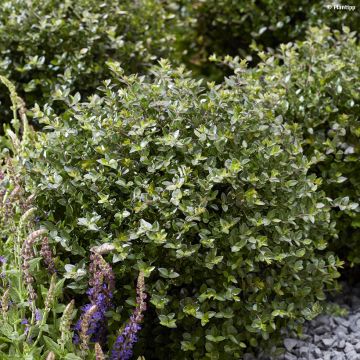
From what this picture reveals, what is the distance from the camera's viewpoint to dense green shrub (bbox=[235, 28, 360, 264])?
10.7ft

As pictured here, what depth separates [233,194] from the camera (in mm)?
2705

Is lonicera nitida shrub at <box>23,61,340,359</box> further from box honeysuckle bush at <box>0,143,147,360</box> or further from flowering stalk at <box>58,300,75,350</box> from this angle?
flowering stalk at <box>58,300,75,350</box>

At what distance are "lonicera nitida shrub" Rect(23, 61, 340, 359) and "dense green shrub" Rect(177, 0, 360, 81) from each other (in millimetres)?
1715

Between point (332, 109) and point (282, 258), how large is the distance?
0.95m

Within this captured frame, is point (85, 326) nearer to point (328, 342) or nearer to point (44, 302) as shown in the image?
point (44, 302)

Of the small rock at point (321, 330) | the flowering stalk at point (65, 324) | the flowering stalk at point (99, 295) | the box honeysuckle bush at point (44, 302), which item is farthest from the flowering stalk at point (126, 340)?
the small rock at point (321, 330)

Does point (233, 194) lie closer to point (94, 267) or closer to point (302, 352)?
point (94, 267)

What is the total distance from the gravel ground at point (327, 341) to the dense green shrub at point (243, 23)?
6.08 feet

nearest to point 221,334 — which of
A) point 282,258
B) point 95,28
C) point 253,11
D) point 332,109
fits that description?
point 282,258

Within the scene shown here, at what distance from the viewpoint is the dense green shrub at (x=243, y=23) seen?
14.7ft

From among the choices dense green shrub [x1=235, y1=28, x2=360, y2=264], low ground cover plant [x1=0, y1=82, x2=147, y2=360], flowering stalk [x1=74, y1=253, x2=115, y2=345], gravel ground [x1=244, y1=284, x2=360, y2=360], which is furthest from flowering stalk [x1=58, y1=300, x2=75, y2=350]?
dense green shrub [x1=235, y1=28, x2=360, y2=264]

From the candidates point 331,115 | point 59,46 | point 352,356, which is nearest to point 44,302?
point 352,356

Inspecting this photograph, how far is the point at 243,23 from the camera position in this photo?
4801mm

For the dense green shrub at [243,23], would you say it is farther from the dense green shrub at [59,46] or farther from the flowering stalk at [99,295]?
the flowering stalk at [99,295]
